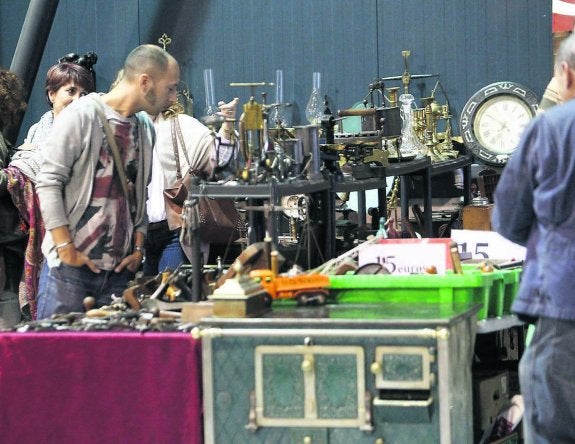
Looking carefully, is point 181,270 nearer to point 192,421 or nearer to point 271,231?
point 271,231

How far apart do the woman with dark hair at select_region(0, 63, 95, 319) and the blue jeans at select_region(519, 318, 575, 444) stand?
260 centimetres

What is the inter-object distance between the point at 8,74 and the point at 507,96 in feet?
12.8

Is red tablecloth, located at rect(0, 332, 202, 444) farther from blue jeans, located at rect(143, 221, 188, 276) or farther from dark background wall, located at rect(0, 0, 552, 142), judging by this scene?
dark background wall, located at rect(0, 0, 552, 142)

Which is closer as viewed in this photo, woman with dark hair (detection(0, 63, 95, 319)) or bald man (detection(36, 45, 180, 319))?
bald man (detection(36, 45, 180, 319))

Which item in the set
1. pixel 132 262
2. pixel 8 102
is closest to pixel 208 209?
pixel 8 102

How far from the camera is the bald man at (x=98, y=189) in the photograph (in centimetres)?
429

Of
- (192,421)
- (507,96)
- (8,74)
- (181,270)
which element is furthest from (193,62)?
(192,421)

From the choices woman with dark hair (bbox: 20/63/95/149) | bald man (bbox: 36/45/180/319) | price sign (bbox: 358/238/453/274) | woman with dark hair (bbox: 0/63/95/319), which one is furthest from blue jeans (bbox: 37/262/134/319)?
woman with dark hair (bbox: 20/63/95/149)

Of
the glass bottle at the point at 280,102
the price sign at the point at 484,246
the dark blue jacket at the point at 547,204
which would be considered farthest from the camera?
the glass bottle at the point at 280,102

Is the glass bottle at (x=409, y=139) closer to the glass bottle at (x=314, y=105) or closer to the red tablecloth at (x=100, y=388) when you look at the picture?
the glass bottle at (x=314, y=105)

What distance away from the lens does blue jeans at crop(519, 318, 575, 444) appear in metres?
3.16

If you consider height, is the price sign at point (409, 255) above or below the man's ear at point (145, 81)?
below

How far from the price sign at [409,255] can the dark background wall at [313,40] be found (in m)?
4.66

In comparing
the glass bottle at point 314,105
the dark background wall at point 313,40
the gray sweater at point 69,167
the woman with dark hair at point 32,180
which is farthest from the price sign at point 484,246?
the dark background wall at point 313,40
